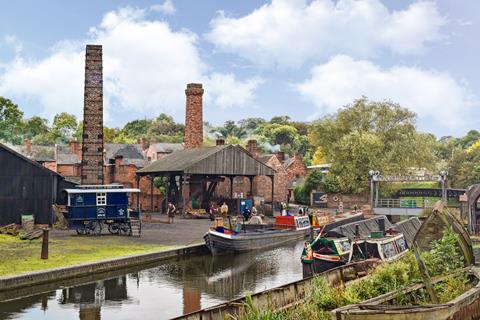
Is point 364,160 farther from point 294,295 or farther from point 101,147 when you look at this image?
point 294,295

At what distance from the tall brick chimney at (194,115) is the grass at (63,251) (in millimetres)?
26097

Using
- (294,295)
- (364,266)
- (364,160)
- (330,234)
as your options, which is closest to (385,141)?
(364,160)

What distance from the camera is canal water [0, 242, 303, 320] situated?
16.8 metres

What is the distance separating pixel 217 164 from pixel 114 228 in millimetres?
15462

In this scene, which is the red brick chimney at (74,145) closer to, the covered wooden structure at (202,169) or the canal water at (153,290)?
the covered wooden structure at (202,169)

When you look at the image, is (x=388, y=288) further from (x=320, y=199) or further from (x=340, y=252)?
(x=320, y=199)

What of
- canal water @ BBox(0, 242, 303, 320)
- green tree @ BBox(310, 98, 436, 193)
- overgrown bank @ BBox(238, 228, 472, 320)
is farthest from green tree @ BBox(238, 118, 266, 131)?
overgrown bank @ BBox(238, 228, 472, 320)

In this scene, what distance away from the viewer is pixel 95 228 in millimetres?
31609

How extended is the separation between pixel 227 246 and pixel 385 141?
107 ft

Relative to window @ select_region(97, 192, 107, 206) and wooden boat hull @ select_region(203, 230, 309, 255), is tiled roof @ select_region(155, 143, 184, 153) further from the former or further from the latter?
window @ select_region(97, 192, 107, 206)

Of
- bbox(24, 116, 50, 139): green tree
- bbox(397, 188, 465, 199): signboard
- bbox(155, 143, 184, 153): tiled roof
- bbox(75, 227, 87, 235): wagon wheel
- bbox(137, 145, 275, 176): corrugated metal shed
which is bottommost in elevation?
bbox(75, 227, 87, 235): wagon wheel

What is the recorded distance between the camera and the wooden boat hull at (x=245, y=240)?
2814 centimetres

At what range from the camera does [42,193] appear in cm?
3353

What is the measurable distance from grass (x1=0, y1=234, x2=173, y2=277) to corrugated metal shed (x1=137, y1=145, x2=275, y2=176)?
15.0m
